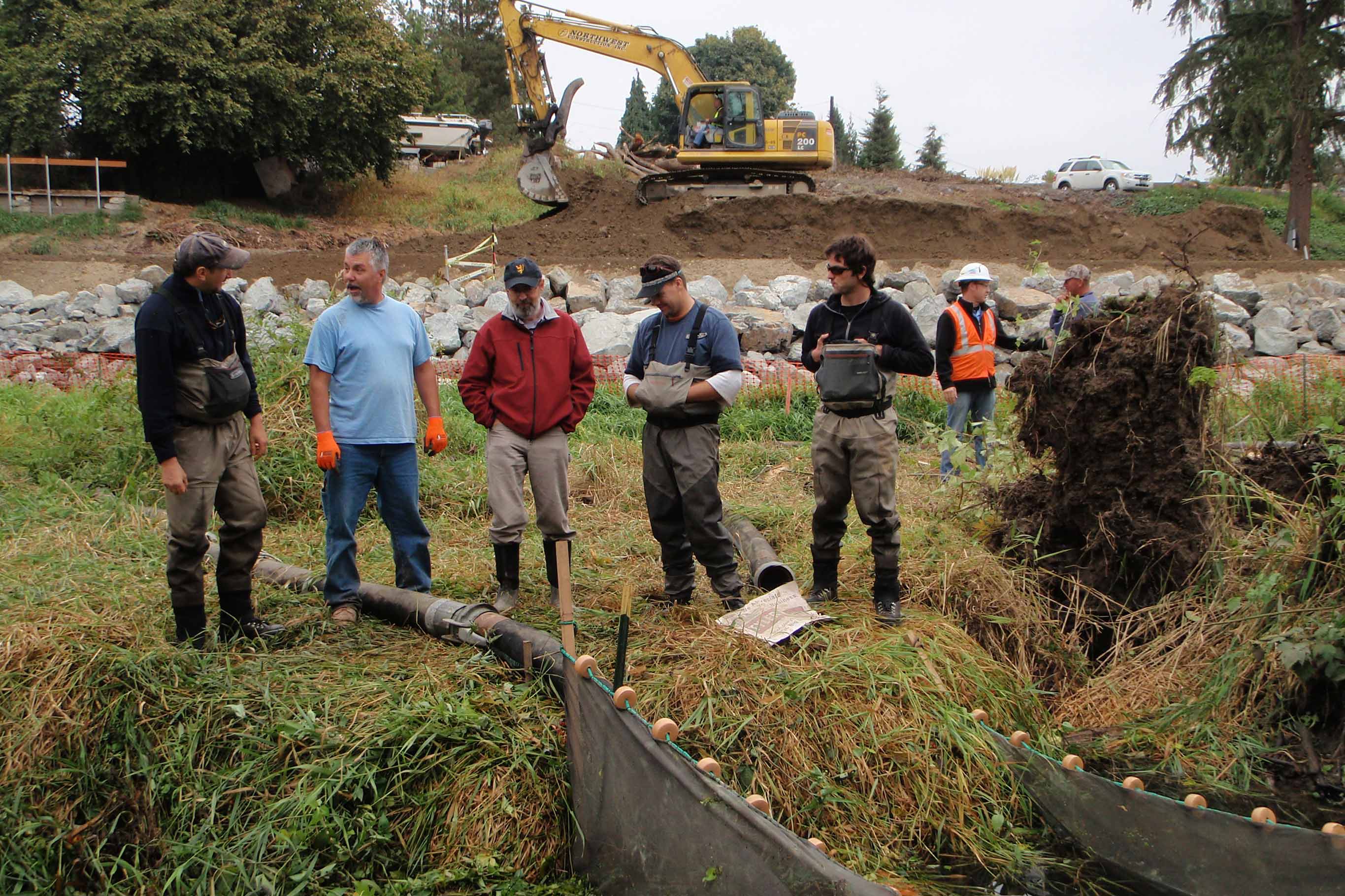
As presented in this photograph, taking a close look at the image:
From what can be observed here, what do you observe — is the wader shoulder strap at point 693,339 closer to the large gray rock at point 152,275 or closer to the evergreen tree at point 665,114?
the large gray rock at point 152,275

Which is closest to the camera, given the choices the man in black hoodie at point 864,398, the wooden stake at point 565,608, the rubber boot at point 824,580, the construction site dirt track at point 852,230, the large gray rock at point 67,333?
the wooden stake at point 565,608

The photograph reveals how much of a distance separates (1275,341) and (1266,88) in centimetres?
1606

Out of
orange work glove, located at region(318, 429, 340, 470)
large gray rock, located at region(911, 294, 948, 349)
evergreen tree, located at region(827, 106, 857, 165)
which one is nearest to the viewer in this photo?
orange work glove, located at region(318, 429, 340, 470)

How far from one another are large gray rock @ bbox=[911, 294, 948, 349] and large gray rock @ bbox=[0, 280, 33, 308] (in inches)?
568

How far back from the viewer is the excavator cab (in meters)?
21.9

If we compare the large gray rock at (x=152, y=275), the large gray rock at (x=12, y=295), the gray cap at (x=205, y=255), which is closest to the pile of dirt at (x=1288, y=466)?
the gray cap at (x=205, y=255)

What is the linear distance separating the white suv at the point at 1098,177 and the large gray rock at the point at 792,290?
1936 centimetres

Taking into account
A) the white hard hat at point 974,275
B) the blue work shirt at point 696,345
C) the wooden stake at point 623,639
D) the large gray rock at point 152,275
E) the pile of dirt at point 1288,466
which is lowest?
the wooden stake at point 623,639

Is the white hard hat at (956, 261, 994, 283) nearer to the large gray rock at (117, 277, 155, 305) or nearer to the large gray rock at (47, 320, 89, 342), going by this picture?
the large gray rock at (47, 320, 89, 342)

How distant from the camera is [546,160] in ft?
72.9

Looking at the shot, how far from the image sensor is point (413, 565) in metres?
5.05

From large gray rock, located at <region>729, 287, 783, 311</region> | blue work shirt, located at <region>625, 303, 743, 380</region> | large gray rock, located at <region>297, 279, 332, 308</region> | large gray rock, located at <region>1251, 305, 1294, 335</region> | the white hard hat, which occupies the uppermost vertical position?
large gray rock, located at <region>297, 279, 332, 308</region>

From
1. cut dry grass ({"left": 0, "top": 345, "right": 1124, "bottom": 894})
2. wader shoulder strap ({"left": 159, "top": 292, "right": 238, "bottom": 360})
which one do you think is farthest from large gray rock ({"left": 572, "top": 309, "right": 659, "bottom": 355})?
wader shoulder strap ({"left": 159, "top": 292, "right": 238, "bottom": 360})

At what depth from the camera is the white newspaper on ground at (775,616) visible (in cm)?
446
